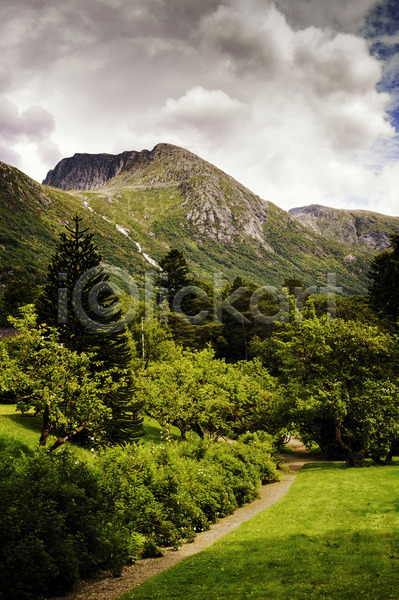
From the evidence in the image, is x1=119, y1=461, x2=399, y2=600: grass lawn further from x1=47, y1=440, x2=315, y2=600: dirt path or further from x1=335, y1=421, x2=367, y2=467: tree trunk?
x1=335, y1=421, x2=367, y2=467: tree trunk

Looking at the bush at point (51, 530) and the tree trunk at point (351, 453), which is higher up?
the bush at point (51, 530)

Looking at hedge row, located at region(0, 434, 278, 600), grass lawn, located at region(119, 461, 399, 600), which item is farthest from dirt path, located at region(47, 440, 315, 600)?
grass lawn, located at region(119, 461, 399, 600)

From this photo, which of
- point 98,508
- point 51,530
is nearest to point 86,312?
point 98,508

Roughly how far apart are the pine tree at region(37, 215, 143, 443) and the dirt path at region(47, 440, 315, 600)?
10.2 metres

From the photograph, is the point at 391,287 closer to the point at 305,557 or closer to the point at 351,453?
the point at 351,453

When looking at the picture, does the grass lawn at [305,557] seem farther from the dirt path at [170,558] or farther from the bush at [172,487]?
the bush at [172,487]

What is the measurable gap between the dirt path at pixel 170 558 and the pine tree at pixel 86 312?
33.5 feet

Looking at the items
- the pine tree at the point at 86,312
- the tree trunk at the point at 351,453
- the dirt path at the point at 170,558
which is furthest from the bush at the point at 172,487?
the tree trunk at the point at 351,453

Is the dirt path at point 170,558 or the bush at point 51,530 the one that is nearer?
the bush at point 51,530

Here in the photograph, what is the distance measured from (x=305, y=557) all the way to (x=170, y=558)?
5105mm

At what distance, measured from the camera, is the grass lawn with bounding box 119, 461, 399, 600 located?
29.8 feet

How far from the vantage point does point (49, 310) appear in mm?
26188

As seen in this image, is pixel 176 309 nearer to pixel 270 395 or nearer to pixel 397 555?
pixel 270 395

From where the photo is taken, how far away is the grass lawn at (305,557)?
357 inches
